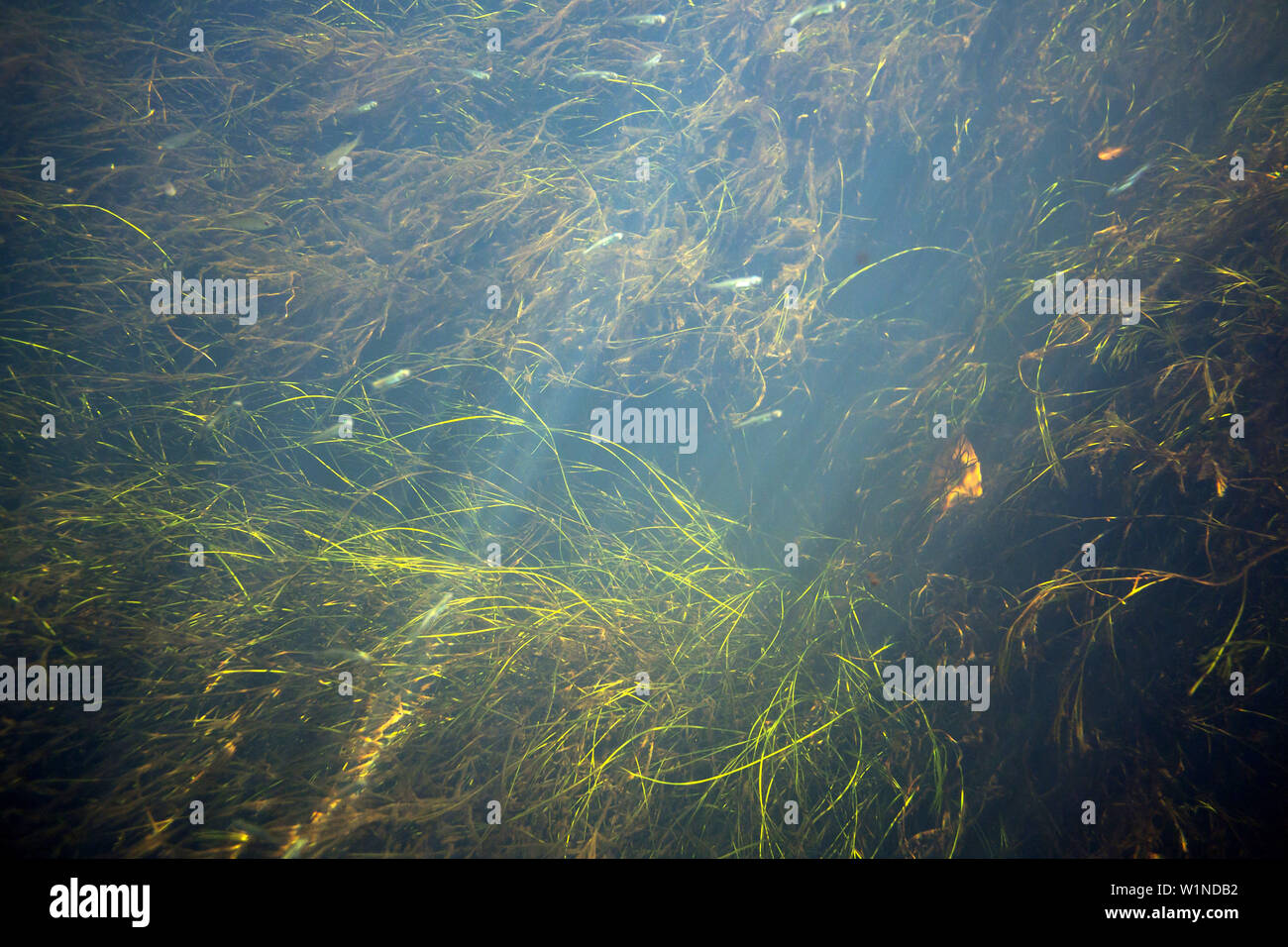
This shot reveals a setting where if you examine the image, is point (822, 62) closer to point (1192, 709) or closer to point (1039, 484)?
point (1039, 484)

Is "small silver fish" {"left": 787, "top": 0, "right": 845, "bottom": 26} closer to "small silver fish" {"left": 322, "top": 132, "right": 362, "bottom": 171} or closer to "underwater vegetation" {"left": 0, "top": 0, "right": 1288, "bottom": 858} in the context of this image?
"underwater vegetation" {"left": 0, "top": 0, "right": 1288, "bottom": 858}

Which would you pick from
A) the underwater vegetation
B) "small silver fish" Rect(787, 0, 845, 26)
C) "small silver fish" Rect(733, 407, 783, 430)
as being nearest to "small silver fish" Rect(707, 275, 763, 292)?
the underwater vegetation

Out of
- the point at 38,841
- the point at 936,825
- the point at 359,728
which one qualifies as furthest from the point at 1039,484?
the point at 38,841

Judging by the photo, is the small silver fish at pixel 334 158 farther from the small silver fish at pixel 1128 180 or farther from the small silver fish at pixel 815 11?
the small silver fish at pixel 1128 180

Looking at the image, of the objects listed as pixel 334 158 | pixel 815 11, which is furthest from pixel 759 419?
pixel 334 158

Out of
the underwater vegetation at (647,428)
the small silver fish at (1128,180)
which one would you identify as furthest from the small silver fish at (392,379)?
the small silver fish at (1128,180)

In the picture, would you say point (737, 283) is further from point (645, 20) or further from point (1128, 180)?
point (1128, 180)
